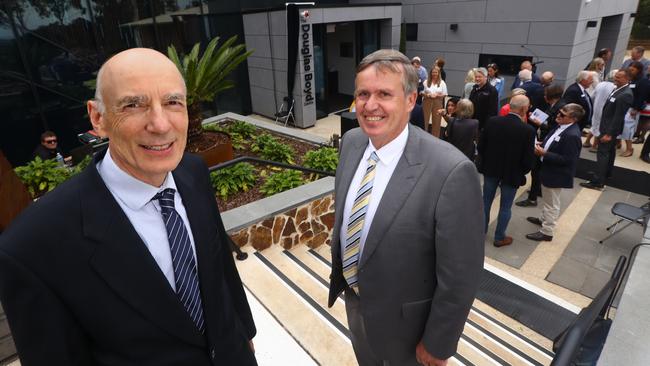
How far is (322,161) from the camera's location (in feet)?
20.6

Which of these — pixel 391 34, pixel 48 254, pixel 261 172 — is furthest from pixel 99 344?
pixel 391 34

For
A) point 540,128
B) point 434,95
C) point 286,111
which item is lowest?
point 286,111

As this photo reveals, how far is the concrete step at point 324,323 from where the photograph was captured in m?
3.06

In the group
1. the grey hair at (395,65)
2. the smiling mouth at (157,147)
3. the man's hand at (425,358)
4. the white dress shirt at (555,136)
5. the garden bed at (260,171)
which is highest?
the grey hair at (395,65)

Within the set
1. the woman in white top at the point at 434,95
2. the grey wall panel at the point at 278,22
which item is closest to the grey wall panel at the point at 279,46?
the grey wall panel at the point at 278,22

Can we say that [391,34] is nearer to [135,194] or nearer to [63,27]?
[63,27]

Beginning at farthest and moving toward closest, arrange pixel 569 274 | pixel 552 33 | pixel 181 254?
pixel 552 33, pixel 569 274, pixel 181 254

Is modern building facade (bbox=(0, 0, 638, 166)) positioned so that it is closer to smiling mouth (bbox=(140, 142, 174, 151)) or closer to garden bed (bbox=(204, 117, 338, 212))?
garden bed (bbox=(204, 117, 338, 212))

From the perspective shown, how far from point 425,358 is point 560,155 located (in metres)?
4.32

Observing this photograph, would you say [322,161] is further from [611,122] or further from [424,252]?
[611,122]

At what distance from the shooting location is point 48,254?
3.65 ft

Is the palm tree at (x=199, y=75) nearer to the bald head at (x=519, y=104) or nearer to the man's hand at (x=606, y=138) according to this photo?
the bald head at (x=519, y=104)

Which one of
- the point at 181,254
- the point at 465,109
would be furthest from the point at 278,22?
the point at 181,254

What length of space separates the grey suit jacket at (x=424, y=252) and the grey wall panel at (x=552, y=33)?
38.9 ft
